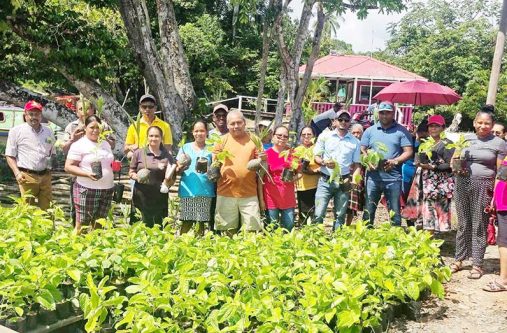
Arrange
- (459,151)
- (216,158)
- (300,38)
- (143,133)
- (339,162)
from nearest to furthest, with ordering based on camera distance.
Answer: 1. (216,158)
2. (459,151)
3. (143,133)
4. (339,162)
5. (300,38)

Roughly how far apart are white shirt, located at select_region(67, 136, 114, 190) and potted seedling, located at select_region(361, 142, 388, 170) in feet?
7.83

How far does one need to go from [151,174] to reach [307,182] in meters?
1.73

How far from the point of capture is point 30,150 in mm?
5195

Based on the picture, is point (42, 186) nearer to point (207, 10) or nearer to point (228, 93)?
point (228, 93)

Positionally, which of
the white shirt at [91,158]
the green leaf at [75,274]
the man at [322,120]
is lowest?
the green leaf at [75,274]

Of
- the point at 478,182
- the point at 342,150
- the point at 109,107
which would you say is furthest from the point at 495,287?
the point at 109,107

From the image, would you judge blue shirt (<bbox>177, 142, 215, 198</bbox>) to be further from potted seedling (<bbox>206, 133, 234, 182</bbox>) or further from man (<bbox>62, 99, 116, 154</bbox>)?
man (<bbox>62, 99, 116, 154</bbox>)

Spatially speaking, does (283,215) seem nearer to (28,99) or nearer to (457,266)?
(457,266)

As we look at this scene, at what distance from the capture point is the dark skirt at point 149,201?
4621 millimetres

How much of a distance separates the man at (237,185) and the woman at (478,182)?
181 cm

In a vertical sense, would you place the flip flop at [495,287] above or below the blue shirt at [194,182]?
below

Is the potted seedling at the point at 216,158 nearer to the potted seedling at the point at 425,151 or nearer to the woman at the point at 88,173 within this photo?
the woman at the point at 88,173

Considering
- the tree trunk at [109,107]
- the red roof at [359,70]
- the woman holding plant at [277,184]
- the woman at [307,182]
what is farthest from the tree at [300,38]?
the red roof at [359,70]

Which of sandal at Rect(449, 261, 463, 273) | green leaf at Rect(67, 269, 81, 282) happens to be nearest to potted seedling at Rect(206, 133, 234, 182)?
green leaf at Rect(67, 269, 81, 282)
